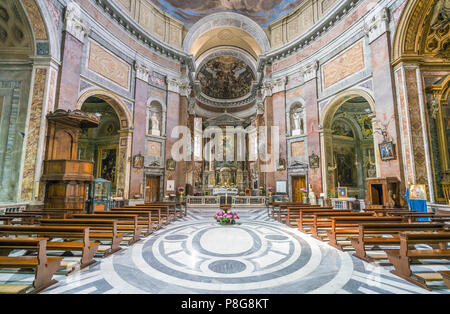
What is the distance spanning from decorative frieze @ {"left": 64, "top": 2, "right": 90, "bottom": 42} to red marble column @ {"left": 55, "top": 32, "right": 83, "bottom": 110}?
0.80 ft

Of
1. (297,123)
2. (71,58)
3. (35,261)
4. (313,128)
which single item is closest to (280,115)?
(297,123)

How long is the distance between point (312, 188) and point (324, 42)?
A: 9674mm

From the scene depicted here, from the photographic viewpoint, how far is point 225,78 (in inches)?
1027

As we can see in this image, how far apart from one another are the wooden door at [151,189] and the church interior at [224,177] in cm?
10

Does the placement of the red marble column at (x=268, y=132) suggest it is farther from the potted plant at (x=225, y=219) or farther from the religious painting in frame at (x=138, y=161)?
the religious painting in frame at (x=138, y=161)

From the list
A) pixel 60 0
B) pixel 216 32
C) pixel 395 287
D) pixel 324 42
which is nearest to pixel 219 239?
pixel 395 287

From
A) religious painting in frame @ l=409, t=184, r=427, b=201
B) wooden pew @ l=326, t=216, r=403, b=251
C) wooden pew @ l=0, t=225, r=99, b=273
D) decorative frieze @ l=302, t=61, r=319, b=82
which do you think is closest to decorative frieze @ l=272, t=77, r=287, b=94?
decorative frieze @ l=302, t=61, r=319, b=82

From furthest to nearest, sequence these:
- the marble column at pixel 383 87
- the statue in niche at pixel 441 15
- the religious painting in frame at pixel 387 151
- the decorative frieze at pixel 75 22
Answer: the decorative frieze at pixel 75 22
the marble column at pixel 383 87
the religious painting in frame at pixel 387 151
the statue in niche at pixel 441 15

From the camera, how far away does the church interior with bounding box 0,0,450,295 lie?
3217 millimetres

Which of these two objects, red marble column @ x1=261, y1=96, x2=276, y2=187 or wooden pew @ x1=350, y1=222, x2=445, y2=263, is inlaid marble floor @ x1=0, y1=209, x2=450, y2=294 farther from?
red marble column @ x1=261, y1=96, x2=276, y2=187

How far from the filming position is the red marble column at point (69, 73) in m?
8.68

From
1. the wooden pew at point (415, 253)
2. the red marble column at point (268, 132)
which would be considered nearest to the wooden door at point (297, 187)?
the red marble column at point (268, 132)
